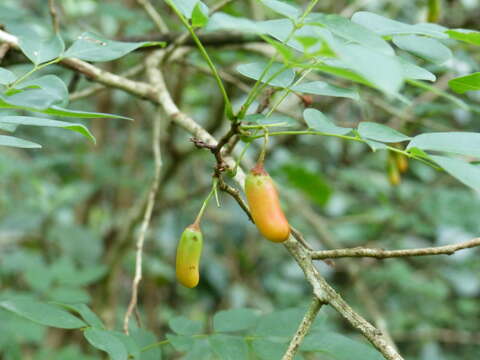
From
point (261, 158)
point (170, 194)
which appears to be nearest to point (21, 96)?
point (261, 158)

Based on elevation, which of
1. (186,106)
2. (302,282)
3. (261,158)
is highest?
(261,158)

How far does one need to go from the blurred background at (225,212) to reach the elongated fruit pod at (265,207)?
1.01 m

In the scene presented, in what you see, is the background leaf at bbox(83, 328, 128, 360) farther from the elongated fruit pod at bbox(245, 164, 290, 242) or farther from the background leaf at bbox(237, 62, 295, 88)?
the background leaf at bbox(237, 62, 295, 88)

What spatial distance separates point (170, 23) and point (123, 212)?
3.61 ft

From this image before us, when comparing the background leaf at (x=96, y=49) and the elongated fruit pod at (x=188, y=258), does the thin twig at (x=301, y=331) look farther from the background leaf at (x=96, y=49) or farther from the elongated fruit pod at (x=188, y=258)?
the background leaf at (x=96, y=49)

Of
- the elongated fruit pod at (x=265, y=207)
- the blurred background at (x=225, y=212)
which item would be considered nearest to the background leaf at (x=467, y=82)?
the elongated fruit pod at (x=265, y=207)

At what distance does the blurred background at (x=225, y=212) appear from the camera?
1932 mm

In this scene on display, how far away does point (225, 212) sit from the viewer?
2.87 m

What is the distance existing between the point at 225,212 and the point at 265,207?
7.44 ft

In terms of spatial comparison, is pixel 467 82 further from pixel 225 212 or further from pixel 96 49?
pixel 225 212

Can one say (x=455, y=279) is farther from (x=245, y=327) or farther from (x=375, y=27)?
(x=375, y=27)

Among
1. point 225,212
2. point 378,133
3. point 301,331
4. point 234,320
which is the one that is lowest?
point 225,212

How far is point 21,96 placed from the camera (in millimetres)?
554

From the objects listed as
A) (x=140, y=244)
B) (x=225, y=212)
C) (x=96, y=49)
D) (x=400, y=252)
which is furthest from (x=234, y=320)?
(x=225, y=212)
